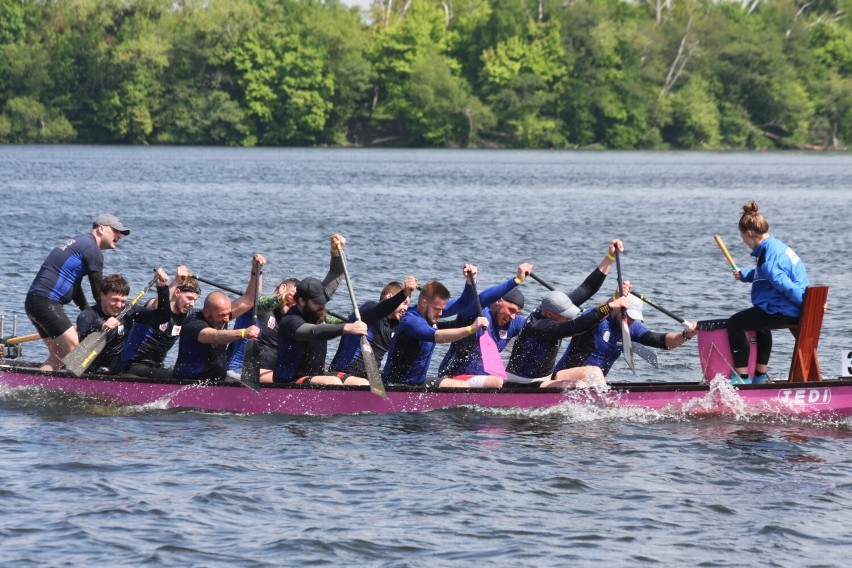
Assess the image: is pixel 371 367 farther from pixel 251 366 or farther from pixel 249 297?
pixel 249 297

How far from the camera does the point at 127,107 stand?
9638cm

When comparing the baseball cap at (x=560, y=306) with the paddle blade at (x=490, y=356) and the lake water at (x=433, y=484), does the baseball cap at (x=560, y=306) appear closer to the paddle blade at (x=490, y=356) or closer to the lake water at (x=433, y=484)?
the paddle blade at (x=490, y=356)

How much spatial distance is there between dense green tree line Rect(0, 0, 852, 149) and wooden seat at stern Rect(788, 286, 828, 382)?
84664mm

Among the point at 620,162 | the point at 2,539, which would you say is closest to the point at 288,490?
the point at 2,539

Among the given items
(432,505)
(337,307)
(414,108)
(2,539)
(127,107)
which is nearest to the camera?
(2,539)

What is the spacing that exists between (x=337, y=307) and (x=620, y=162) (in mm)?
66199

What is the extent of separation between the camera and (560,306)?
14477 mm

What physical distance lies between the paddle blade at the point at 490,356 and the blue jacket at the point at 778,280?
2.87 metres

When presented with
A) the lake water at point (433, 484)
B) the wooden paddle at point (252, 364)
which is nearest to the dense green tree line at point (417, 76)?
the lake water at point (433, 484)

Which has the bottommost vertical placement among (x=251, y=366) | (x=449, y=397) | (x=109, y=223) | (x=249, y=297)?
(x=449, y=397)

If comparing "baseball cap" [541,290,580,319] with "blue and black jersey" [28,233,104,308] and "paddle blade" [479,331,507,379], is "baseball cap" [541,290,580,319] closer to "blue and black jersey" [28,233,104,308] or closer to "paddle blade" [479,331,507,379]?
"paddle blade" [479,331,507,379]

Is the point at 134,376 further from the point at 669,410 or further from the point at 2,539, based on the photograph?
the point at 669,410

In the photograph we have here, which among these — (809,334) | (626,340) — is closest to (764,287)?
(809,334)

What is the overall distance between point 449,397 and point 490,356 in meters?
0.67
